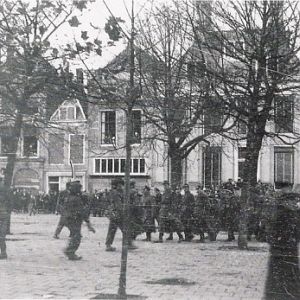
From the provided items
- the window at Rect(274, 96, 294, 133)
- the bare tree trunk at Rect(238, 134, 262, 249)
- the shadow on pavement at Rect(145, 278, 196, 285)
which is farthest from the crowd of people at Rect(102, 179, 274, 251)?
the shadow on pavement at Rect(145, 278, 196, 285)

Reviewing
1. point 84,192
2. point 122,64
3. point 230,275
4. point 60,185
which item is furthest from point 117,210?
point 122,64

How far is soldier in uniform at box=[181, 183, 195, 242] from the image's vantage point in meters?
11.8

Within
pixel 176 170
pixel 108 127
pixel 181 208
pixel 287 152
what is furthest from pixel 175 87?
pixel 287 152

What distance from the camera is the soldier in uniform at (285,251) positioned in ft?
17.4

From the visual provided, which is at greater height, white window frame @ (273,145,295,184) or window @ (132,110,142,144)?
window @ (132,110,142,144)

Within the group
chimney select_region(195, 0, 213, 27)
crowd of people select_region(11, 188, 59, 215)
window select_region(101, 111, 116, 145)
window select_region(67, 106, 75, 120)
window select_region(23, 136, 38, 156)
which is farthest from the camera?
crowd of people select_region(11, 188, 59, 215)

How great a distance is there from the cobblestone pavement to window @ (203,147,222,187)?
207cm

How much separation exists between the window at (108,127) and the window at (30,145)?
114 centimetres

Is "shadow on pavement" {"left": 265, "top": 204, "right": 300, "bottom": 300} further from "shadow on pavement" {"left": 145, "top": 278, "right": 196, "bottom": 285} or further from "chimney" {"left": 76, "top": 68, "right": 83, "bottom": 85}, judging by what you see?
"chimney" {"left": 76, "top": 68, "right": 83, "bottom": 85}

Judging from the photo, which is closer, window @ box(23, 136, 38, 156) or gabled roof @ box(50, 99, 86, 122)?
gabled roof @ box(50, 99, 86, 122)

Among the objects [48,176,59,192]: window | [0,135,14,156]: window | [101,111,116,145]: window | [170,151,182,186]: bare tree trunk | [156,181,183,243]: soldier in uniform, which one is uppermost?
[101,111,116,145]: window

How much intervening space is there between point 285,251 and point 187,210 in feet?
21.2

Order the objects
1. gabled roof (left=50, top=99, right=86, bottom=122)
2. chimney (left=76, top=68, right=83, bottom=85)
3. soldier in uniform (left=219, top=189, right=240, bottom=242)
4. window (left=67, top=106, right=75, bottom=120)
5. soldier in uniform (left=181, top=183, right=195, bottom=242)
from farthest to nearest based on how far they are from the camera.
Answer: soldier in uniform (left=219, top=189, right=240, bottom=242)
soldier in uniform (left=181, top=183, right=195, bottom=242)
window (left=67, top=106, right=75, bottom=120)
gabled roof (left=50, top=99, right=86, bottom=122)
chimney (left=76, top=68, right=83, bottom=85)

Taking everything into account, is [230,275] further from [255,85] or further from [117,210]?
[255,85]
